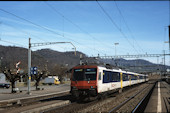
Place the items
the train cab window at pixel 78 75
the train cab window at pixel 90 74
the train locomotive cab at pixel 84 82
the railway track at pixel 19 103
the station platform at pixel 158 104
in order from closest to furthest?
1. the station platform at pixel 158 104
2. the railway track at pixel 19 103
3. the train locomotive cab at pixel 84 82
4. the train cab window at pixel 90 74
5. the train cab window at pixel 78 75

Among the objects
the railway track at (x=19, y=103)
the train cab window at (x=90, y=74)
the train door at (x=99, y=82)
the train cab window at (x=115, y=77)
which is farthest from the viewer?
the train cab window at (x=115, y=77)

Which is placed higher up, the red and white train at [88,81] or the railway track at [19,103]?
the red and white train at [88,81]

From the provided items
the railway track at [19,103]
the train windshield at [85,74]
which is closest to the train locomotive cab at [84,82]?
the train windshield at [85,74]

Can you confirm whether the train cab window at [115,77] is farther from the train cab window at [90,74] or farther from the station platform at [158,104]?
the train cab window at [90,74]

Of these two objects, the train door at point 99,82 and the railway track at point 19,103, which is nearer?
the railway track at point 19,103

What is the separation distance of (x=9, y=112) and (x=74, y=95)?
20.3 feet

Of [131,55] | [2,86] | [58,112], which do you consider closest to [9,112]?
[58,112]

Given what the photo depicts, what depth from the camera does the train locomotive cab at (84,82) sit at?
18500 mm

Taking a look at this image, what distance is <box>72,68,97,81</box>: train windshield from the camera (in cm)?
1894

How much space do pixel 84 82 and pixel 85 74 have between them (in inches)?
29.4

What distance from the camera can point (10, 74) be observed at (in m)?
30.7

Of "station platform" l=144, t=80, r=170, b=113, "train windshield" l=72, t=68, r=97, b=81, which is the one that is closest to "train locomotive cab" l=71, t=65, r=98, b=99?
"train windshield" l=72, t=68, r=97, b=81

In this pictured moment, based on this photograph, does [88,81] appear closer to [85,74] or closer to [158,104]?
[85,74]

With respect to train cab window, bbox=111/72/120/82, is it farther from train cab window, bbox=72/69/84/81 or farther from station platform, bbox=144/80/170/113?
train cab window, bbox=72/69/84/81
